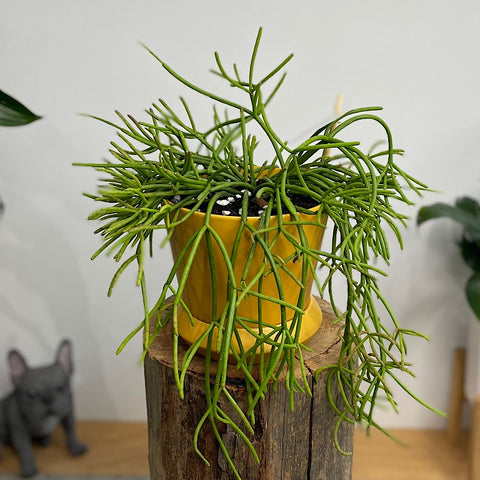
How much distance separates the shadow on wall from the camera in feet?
5.18

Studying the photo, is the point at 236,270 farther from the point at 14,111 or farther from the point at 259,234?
the point at 14,111

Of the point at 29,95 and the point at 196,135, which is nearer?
the point at 196,135

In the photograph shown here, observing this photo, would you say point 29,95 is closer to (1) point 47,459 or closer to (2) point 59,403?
(2) point 59,403

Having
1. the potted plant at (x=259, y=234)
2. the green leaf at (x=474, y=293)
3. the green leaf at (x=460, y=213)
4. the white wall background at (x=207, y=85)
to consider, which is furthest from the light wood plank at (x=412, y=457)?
the potted plant at (x=259, y=234)

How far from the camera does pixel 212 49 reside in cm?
142

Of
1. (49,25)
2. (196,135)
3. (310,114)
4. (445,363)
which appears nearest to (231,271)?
(196,135)

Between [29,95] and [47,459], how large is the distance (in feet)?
3.12

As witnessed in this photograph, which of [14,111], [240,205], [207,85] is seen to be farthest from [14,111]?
[207,85]

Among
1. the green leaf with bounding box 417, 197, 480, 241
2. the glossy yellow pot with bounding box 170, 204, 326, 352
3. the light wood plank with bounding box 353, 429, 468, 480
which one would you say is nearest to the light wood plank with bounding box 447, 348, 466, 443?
the light wood plank with bounding box 353, 429, 468, 480

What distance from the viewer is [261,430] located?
750 millimetres

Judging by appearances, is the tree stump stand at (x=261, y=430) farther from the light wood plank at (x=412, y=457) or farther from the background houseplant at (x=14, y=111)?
the light wood plank at (x=412, y=457)

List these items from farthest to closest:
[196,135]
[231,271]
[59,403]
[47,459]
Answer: [47,459] < [59,403] < [196,135] < [231,271]

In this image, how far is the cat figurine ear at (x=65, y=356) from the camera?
1.56 metres

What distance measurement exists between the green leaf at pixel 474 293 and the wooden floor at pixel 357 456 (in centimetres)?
49
